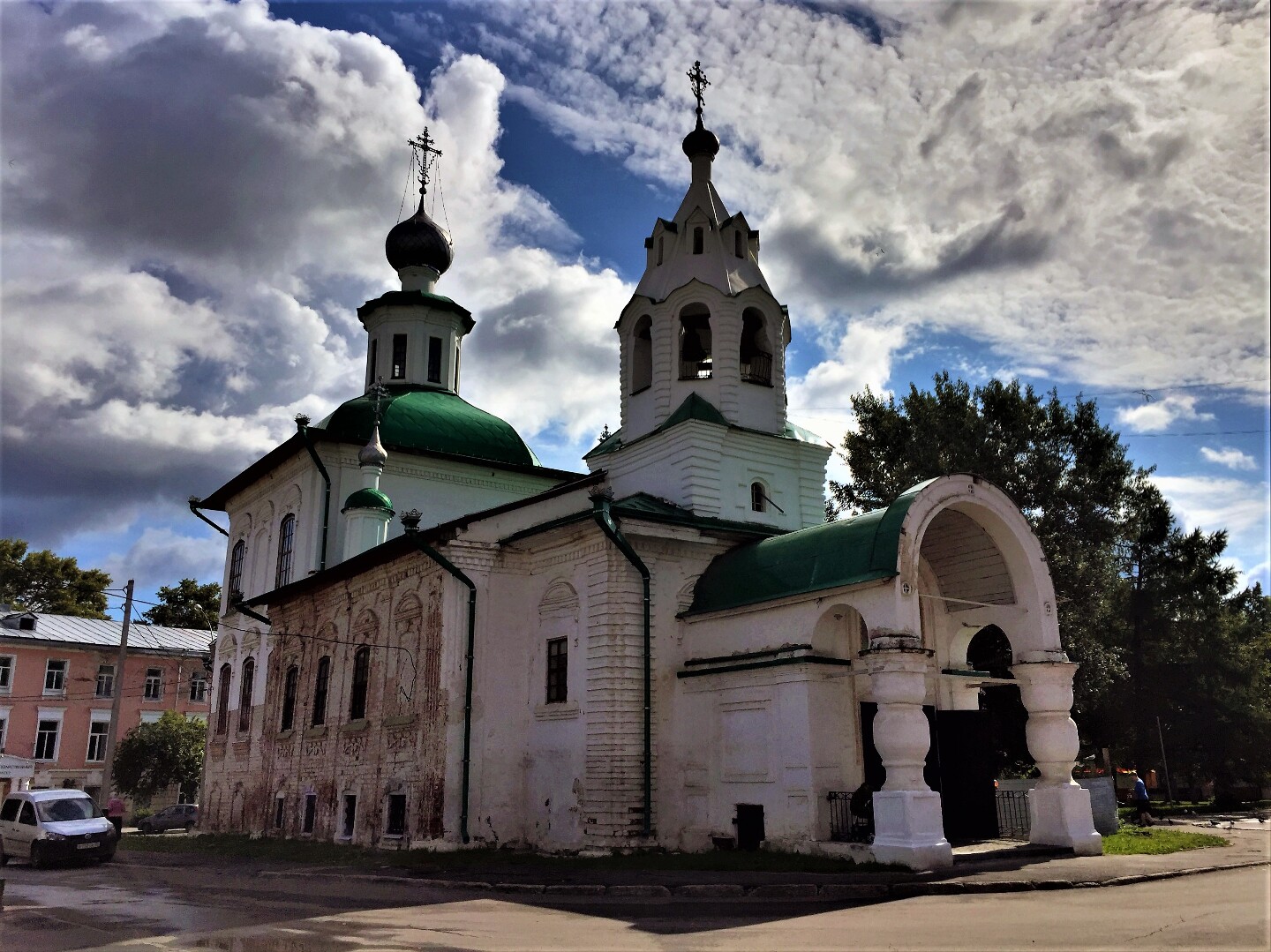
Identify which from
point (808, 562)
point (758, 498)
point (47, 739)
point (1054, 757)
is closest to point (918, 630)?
point (808, 562)

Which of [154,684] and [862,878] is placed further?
[154,684]

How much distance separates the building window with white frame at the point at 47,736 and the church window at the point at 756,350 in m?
33.7

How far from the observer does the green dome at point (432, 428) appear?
82.6 feet

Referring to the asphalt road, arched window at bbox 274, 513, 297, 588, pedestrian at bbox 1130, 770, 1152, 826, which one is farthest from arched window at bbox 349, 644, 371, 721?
pedestrian at bbox 1130, 770, 1152, 826

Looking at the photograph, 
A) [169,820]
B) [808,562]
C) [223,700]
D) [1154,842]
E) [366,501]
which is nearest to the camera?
[808,562]

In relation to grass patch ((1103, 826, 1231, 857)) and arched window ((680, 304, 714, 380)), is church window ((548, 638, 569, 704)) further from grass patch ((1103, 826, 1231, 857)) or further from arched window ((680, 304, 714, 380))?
grass patch ((1103, 826, 1231, 857))

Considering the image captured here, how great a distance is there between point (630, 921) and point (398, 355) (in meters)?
22.7

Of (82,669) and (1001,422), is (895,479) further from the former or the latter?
(82,669)

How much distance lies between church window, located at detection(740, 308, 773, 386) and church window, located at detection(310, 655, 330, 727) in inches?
459

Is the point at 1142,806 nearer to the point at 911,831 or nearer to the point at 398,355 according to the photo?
the point at 911,831

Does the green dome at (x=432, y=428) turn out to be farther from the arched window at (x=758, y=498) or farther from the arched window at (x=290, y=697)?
the arched window at (x=758, y=498)

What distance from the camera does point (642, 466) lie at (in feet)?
67.7

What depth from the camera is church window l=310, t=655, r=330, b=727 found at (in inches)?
901

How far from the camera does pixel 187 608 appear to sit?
5434 centimetres
